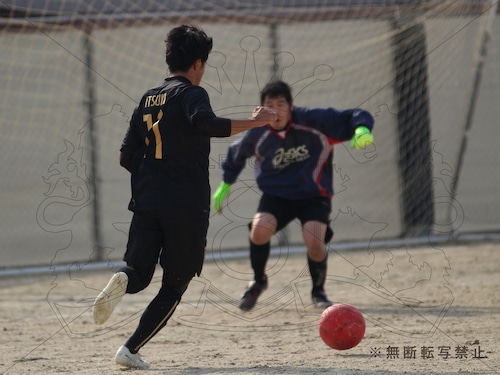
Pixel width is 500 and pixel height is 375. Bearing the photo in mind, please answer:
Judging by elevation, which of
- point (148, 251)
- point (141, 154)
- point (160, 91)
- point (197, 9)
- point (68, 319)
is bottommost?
point (68, 319)

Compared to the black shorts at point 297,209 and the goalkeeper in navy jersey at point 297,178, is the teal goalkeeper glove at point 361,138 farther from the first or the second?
the black shorts at point 297,209

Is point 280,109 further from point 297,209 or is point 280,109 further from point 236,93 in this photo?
point 236,93

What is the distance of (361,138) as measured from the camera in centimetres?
510

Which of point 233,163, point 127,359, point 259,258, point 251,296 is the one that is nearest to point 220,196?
point 233,163

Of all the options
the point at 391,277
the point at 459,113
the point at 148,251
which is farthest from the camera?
the point at 459,113

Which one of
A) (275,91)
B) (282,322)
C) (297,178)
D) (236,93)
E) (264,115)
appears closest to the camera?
(264,115)

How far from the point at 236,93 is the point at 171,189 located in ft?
18.6

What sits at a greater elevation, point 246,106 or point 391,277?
point 246,106

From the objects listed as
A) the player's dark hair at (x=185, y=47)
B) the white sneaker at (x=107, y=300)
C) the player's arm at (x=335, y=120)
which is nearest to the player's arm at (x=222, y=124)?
the player's dark hair at (x=185, y=47)

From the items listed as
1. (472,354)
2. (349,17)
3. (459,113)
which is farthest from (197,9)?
(472,354)

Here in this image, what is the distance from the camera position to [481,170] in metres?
10.4

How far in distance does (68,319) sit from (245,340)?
161 cm

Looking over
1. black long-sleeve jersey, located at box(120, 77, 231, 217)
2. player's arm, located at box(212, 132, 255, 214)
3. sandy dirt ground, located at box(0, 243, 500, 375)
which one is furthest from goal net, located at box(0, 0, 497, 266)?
black long-sleeve jersey, located at box(120, 77, 231, 217)

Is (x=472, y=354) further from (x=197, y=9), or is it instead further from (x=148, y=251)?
(x=197, y=9)
